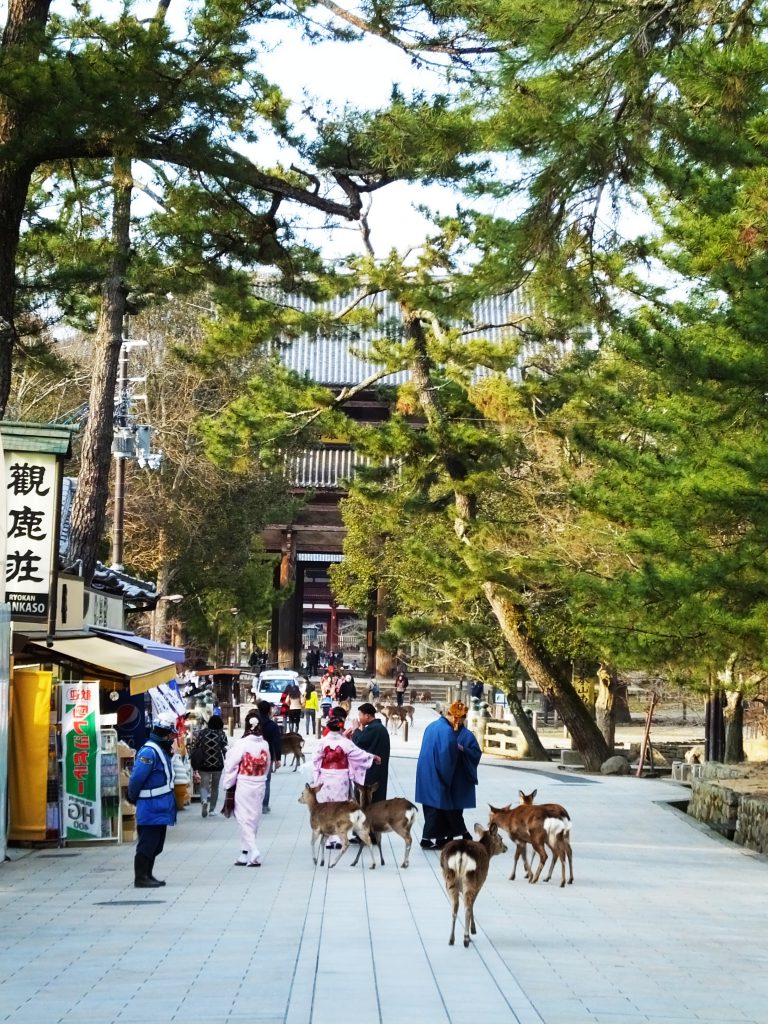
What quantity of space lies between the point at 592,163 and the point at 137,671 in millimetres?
8805

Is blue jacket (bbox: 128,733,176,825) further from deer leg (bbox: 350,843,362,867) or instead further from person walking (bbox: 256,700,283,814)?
person walking (bbox: 256,700,283,814)

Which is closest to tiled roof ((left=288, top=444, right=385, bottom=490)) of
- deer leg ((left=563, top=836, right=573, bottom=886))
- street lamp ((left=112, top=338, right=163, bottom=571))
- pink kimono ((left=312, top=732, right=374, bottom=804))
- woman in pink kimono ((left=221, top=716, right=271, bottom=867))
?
street lamp ((left=112, top=338, right=163, bottom=571))

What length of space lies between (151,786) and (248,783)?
1997 millimetres

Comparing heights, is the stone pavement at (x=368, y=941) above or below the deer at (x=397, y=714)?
below

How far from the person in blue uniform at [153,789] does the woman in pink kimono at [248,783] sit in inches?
61.5

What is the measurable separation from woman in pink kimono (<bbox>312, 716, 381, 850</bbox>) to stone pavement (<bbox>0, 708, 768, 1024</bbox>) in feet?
2.51

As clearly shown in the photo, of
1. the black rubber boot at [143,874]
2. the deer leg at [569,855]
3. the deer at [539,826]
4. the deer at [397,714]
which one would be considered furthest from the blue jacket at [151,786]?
the deer at [397,714]

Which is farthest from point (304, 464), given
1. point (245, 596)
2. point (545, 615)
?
point (545, 615)

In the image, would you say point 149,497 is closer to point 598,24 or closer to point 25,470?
point 25,470

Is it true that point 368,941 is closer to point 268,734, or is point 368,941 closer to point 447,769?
point 447,769

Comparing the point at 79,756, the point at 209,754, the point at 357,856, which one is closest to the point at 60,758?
the point at 79,756

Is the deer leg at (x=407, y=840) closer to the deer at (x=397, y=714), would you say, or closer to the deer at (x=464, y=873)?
the deer at (x=464, y=873)

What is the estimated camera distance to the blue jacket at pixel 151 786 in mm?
11391

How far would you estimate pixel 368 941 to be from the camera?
927 cm
